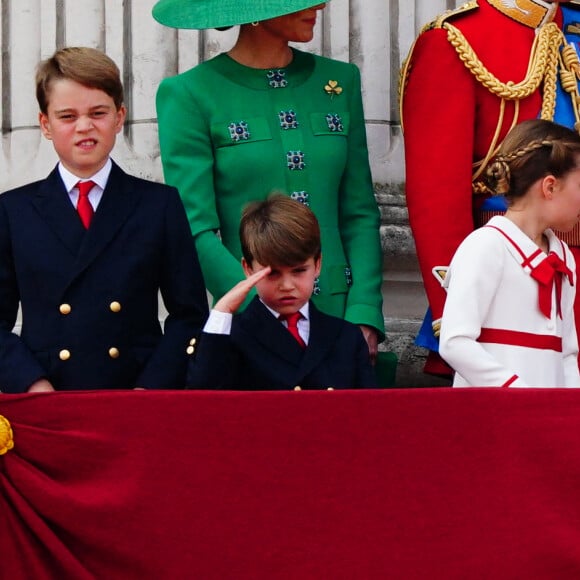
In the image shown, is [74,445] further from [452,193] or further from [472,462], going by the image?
[452,193]

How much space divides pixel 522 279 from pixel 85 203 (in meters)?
1.08

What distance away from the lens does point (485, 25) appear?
486 centimetres

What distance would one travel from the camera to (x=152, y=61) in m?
5.72

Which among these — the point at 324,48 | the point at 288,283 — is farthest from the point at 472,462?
the point at 324,48

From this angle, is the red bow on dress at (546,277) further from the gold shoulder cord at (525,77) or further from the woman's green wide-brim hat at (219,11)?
the woman's green wide-brim hat at (219,11)

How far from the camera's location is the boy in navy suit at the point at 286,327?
164 inches

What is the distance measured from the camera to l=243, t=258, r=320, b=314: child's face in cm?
418

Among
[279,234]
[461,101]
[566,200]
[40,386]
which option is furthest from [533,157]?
[40,386]

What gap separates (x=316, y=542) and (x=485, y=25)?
1875 mm

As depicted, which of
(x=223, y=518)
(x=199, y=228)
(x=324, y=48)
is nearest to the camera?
(x=223, y=518)

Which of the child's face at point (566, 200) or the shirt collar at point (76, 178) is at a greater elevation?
the shirt collar at point (76, 178)

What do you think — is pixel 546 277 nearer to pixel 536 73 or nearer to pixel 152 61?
pixel 536 73

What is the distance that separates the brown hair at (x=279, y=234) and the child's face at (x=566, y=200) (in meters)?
0.60

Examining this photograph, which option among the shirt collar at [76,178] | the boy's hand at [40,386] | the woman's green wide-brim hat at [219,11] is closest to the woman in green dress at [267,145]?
the woman's green wide-brim hat at [219,11]
